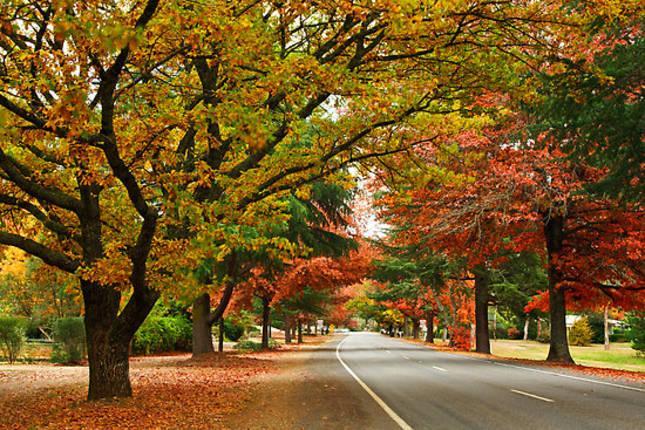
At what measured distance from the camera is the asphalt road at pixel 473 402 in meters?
9.07

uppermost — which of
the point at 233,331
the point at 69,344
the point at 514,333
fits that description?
the point at 69,344

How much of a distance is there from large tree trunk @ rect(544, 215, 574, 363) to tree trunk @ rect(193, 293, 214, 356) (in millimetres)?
15038

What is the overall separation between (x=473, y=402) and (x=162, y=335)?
876 inches

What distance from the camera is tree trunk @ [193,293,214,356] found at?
1036 inches

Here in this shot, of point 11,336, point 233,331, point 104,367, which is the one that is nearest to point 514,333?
point 233,331

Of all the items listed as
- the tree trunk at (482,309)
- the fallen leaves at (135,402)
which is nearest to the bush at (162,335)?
the fallen leaves at (135,402)

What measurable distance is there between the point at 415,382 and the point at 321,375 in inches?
162

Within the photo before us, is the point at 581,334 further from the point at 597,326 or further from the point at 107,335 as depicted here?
the point at 107,335

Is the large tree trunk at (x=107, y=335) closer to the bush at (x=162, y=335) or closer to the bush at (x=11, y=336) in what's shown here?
the bush at (x=11, y=336)

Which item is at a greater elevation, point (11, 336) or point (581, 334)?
point (11, 336)

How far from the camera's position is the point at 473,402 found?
11391 mm

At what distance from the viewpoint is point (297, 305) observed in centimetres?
4203

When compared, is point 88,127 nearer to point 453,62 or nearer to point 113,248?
point 113,248

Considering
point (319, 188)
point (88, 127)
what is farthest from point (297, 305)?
point (88, 127)
